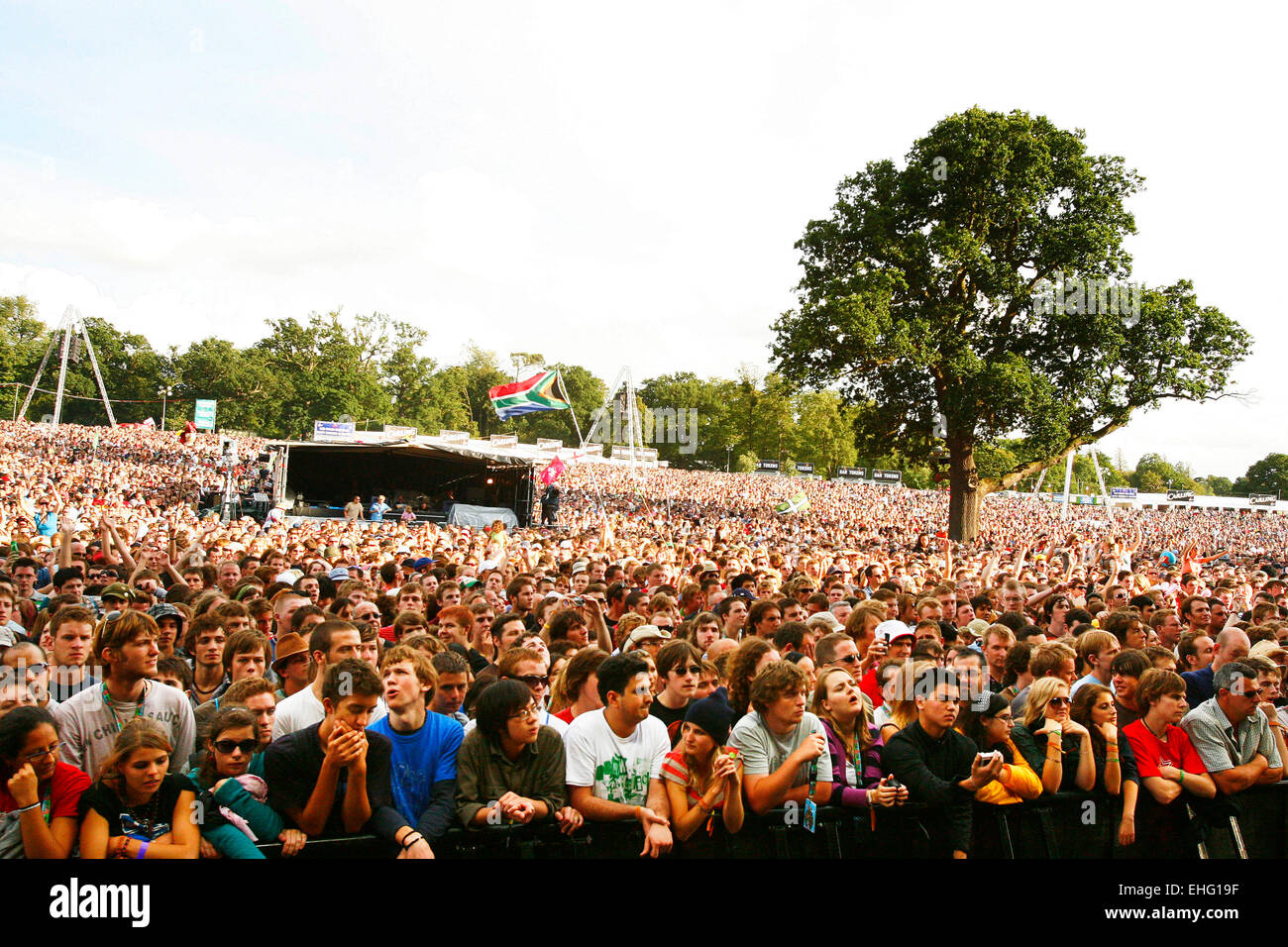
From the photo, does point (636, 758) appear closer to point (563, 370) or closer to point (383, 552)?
point (383, 552)

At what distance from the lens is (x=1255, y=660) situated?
5.12 meters

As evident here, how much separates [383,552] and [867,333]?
566 inches

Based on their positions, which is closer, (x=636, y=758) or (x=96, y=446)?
(x=636, y=758)

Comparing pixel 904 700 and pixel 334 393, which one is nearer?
pixel 904 700

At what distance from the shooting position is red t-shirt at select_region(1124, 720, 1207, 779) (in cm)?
444

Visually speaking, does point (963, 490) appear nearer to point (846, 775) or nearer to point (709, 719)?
point (846, 775)

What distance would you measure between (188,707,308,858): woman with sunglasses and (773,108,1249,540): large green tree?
2125 centimetres

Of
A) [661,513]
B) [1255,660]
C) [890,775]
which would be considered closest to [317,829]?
[890,775]

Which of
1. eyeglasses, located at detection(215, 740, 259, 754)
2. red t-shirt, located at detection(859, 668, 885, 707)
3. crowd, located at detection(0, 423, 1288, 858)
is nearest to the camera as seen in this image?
crowd, located at detection(0, 423, 1288, 858)

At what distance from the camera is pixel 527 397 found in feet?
104

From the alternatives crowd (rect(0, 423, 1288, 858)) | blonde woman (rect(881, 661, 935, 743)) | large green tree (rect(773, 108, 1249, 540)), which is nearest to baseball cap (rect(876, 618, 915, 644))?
crowd (rect(0, 423, 1288, 858))

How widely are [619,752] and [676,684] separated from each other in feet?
2.42
